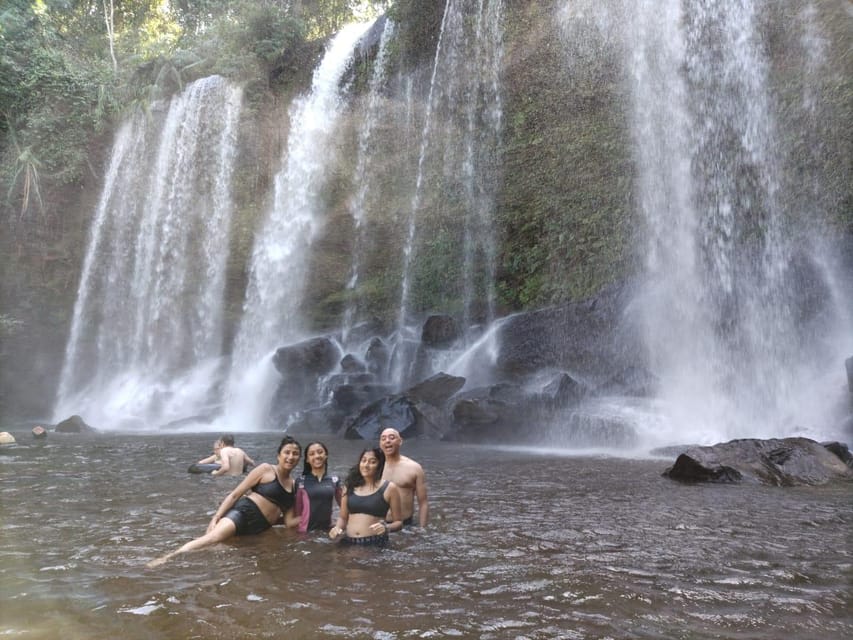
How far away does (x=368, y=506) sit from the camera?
196 inches

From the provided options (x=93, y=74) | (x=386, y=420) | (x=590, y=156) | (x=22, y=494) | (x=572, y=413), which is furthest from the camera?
(x=93, y=74)

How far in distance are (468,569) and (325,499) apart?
5.53 ft

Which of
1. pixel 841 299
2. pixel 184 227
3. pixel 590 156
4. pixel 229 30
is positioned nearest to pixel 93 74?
pixel 229 30

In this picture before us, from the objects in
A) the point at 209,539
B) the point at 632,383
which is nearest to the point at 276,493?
the point at 209,539

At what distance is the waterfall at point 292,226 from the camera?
22859 mm

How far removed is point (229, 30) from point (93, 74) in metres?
5.94

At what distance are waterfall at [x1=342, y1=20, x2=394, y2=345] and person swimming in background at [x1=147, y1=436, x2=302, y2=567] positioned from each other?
58.7 ft

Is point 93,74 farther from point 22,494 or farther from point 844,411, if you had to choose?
point 844,411

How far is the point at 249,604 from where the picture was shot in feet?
11.3

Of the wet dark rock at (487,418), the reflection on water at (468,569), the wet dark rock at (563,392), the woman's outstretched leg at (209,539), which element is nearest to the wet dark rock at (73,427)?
the wet dark rock at (487,418)

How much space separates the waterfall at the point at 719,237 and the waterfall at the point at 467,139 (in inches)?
187

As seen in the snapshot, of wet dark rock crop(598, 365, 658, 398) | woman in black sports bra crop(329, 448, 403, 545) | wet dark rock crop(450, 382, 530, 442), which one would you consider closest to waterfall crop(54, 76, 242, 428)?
wet dark rock crop(450, 382, 530, 442)

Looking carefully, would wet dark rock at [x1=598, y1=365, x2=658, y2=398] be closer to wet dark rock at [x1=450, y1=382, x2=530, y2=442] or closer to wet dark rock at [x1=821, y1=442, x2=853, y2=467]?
wet dark rock at [x1=450, y1=382, x2=530, y2=442]

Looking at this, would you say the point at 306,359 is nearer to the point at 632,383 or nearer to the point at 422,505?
the point at 632,383
